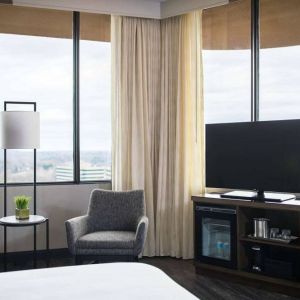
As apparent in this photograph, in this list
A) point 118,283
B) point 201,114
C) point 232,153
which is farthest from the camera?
point 201,114

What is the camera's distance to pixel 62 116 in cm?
491

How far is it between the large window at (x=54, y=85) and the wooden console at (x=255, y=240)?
5.07ft

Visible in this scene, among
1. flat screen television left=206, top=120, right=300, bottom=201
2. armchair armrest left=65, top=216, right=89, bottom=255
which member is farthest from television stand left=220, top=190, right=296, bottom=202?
armchair armrest left=65, top=216, right=89, bottom=255

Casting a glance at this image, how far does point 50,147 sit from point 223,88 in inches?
80.4

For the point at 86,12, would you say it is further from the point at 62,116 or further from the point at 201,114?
the point at 201,114

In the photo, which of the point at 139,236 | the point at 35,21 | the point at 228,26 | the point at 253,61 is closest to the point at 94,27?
the point at 35,21

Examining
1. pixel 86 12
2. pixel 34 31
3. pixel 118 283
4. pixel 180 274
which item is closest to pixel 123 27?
pixel 86 12

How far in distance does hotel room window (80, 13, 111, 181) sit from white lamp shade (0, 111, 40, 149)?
0.99 meters

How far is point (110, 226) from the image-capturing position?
4.29 meters

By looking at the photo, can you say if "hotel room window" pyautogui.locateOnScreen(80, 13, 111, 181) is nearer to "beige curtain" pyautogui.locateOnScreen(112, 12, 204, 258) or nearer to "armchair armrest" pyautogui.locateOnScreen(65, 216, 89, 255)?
"beige curtain" pyautogui.locateOnScreen(112, 12, 204, 258)

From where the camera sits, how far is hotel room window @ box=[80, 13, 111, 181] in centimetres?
496

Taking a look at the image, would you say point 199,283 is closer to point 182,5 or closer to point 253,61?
point 253,61

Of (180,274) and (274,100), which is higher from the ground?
(274,100)

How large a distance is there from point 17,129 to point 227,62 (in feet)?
7.72
